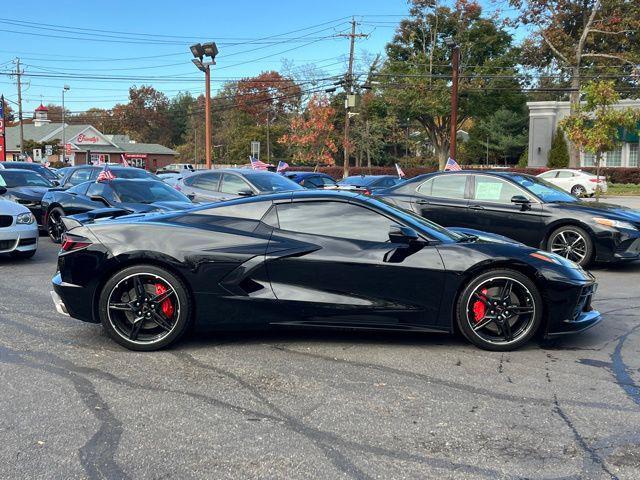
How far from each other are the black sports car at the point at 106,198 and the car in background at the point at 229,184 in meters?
1.32

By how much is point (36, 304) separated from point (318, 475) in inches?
189

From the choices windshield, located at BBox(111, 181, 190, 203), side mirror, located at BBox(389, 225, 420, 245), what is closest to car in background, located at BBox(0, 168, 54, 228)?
windshield, located at BBox(111, 181, 190, 203)

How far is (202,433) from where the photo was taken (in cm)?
344

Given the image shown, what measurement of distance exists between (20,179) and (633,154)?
37.5 meters

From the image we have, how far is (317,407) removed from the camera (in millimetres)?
3807

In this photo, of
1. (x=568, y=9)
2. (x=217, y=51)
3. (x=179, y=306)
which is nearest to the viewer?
(x=179, y=306)

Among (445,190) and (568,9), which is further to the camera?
(568,9)

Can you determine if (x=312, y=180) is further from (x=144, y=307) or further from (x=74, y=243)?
(x=144, y=307)

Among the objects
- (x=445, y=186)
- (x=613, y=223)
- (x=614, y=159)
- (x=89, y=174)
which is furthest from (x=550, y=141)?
(x=613, y=223)

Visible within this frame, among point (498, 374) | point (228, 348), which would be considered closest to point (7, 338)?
point (228, 348)

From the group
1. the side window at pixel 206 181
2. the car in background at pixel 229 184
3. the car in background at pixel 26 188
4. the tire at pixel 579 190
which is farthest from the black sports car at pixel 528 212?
the tire at pixel 579 190

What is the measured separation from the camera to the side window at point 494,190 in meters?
9.15

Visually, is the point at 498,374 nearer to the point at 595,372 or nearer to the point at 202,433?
the point at 595,372

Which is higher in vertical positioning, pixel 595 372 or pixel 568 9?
pixel 568 9
